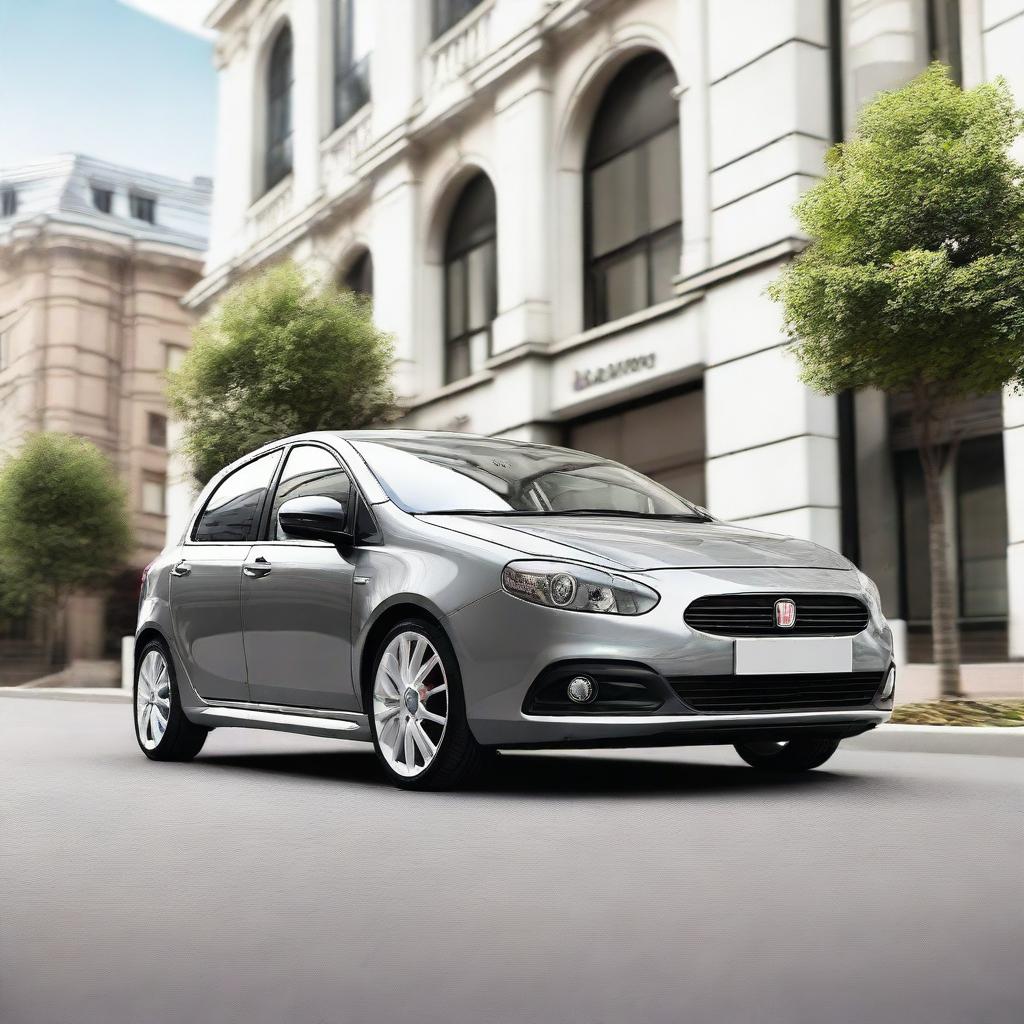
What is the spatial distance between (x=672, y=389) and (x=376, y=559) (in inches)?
534

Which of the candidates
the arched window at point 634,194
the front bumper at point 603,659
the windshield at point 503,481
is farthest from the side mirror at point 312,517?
the arched window at point 634,194

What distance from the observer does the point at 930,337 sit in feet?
38.5

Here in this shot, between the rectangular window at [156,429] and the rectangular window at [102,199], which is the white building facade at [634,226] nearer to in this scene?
the rectangular window at [156,429]

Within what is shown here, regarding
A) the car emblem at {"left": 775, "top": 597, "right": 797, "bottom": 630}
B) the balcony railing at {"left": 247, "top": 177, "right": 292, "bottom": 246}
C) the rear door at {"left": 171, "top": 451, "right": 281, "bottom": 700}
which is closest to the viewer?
the car emblem at {"left": 775, "top": 597, "right": 797, "bottom": 630}

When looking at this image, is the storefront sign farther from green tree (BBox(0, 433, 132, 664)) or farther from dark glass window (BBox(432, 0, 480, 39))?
green tree (BBox(0, 433, 132, 664))

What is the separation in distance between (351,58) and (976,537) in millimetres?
17483

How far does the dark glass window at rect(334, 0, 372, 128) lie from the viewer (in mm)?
28953

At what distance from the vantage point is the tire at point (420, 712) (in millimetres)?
6508

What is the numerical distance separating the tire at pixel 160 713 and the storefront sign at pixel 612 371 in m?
11.6

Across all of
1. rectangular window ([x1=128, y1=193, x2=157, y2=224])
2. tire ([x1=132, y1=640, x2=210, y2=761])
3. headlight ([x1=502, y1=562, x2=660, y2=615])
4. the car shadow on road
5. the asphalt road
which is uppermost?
rectangular window ([x1=128, y1=193, x2=157, y2=224])

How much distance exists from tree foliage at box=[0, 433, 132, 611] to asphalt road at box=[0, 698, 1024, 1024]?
2529 cm

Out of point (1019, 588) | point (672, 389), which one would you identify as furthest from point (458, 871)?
point (672, 389)

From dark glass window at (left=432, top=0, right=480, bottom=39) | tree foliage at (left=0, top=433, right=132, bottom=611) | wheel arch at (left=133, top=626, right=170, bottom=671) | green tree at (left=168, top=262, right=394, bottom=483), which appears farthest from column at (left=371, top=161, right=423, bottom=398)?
wheel arch at (left=133, top=626, right=170, bottom=671)

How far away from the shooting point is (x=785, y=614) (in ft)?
21.1
